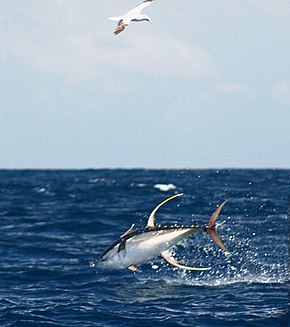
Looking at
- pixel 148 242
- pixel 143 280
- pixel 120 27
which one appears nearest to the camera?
pixel 148 242

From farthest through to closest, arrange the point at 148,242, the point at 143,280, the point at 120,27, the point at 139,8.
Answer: the point at 143,280, the point at 139,8, the point at 120,27, the point at 148,242

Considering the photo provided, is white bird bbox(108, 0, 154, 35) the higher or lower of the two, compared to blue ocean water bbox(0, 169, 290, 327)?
higher

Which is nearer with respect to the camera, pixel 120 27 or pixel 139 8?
pixel 120 27

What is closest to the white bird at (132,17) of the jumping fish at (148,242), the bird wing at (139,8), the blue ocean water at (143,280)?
the bird wing at (139,8)

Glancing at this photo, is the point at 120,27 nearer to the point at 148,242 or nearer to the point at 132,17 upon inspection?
the point at 132,17

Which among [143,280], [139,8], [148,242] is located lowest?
[143,280]

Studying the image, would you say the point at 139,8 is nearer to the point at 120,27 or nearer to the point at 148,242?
the point at 120,27

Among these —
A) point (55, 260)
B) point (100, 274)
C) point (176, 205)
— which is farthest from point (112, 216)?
point (100, 274)

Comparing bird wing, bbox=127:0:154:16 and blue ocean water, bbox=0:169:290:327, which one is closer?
blue ocean water, bbox=0:169:290:327

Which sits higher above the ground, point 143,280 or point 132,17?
point 132,17

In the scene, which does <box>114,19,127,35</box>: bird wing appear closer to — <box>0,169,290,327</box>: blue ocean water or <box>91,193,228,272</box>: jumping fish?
<box>91,193,228,272</box>: jumping fish

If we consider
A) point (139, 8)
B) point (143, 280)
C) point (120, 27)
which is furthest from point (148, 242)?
point (139, 8)

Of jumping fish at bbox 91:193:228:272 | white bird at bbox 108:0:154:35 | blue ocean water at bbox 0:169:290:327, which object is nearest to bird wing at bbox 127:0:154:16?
white bird at bbox 108:0:154:35

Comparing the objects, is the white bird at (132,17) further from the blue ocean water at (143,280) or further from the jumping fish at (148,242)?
the blue ocean water at (143,280)
